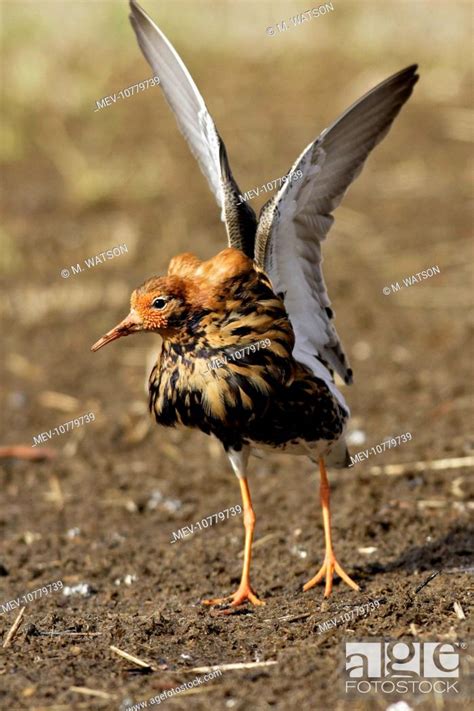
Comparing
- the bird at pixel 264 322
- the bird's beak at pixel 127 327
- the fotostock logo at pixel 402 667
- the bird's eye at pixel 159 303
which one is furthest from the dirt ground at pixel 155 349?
the bird's eye at pixel 159 303

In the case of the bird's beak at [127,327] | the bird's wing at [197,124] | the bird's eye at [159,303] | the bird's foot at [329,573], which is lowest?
the bird's foot at [329,573]

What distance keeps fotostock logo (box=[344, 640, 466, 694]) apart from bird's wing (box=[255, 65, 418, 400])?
61.5 inches

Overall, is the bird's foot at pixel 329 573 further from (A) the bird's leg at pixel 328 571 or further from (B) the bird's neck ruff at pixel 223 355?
(B) the bird's neck ruff at pixel 223 355

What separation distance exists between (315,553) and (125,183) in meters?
6.21

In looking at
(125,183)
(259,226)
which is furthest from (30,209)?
(259,226)

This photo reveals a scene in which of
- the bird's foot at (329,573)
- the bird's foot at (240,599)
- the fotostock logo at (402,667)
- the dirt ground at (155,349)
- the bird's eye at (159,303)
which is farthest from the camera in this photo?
the bird's foot at (329,573)

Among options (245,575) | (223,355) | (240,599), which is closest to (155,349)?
(245,575)

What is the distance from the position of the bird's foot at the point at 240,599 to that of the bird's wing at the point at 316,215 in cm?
105

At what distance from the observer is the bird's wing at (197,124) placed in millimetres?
5426

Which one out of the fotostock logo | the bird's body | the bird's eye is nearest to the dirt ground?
the fotostock logo

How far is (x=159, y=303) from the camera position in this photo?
4.91 meters

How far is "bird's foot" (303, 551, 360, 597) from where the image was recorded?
539cm

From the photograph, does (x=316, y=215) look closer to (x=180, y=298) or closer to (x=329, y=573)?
(x=180, y=298)

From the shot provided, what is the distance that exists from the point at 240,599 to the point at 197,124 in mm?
2402
